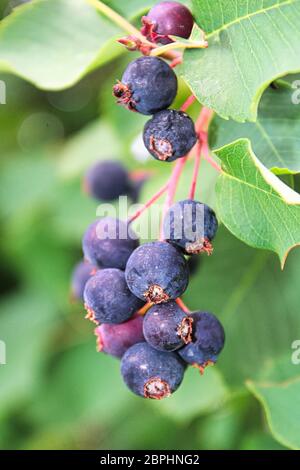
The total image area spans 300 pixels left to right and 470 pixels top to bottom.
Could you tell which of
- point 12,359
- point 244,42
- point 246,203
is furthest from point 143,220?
point 12,359

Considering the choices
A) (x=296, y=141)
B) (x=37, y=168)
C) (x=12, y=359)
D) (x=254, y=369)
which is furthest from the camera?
(x=37, y=168)

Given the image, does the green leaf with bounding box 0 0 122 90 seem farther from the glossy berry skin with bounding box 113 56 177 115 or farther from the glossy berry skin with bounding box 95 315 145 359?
the glossy berry skin with bounding box 95 315 145 359

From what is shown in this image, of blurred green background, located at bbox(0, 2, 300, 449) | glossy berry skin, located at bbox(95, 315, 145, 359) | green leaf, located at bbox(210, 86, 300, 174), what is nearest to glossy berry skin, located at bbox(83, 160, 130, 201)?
blurred green background, located at bbox(0, 2, 300, 449)

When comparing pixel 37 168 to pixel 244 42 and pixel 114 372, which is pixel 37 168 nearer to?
pixel 114 372

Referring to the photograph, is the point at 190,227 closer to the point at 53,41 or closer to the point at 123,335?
the point at 123,335

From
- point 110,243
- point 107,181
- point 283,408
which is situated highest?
point 107,181

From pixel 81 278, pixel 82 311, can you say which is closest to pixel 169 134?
pixel 81 278

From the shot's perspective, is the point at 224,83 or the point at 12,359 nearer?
the point at 224,83
